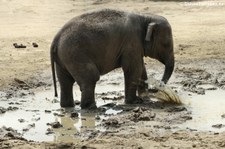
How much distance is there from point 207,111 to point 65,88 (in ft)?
7.80

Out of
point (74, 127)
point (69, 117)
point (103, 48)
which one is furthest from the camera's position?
point (103, 48)

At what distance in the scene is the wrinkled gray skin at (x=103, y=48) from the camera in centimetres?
956

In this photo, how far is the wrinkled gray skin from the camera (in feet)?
31.4

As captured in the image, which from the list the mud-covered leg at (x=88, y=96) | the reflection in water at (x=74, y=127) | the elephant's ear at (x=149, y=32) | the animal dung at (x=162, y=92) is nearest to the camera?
the reflection in water at (x=74, y=127)

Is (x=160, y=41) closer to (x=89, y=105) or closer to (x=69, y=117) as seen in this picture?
(x=89, y=105)

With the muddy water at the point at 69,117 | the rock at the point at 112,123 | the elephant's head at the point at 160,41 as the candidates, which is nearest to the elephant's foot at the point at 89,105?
the muddy water at the point at 69,117

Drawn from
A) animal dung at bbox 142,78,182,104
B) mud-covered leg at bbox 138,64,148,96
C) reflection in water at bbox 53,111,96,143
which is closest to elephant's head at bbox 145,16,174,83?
animal dung at bbox 142,78,182,104

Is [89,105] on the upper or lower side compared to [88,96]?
lower

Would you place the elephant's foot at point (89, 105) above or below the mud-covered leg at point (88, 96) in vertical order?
below

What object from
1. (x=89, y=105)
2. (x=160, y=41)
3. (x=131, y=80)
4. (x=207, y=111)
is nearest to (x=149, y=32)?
(x=160, y=41)

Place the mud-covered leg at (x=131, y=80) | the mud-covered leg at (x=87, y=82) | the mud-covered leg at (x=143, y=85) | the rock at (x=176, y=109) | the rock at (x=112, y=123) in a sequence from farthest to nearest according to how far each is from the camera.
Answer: the mud-covered leg at (x=143, y=85), the mud-covered leg at (x=131, y=80), the mud-covered leg at (x=87, y=82), the rock at (x=176, y=109), the rock at (x=112, y=123)

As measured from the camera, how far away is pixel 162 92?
10.1m

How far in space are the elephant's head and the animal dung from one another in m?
0.22

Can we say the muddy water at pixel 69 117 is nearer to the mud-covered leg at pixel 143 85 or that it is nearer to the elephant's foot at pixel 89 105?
the elephant's foot at pixel 89 105
